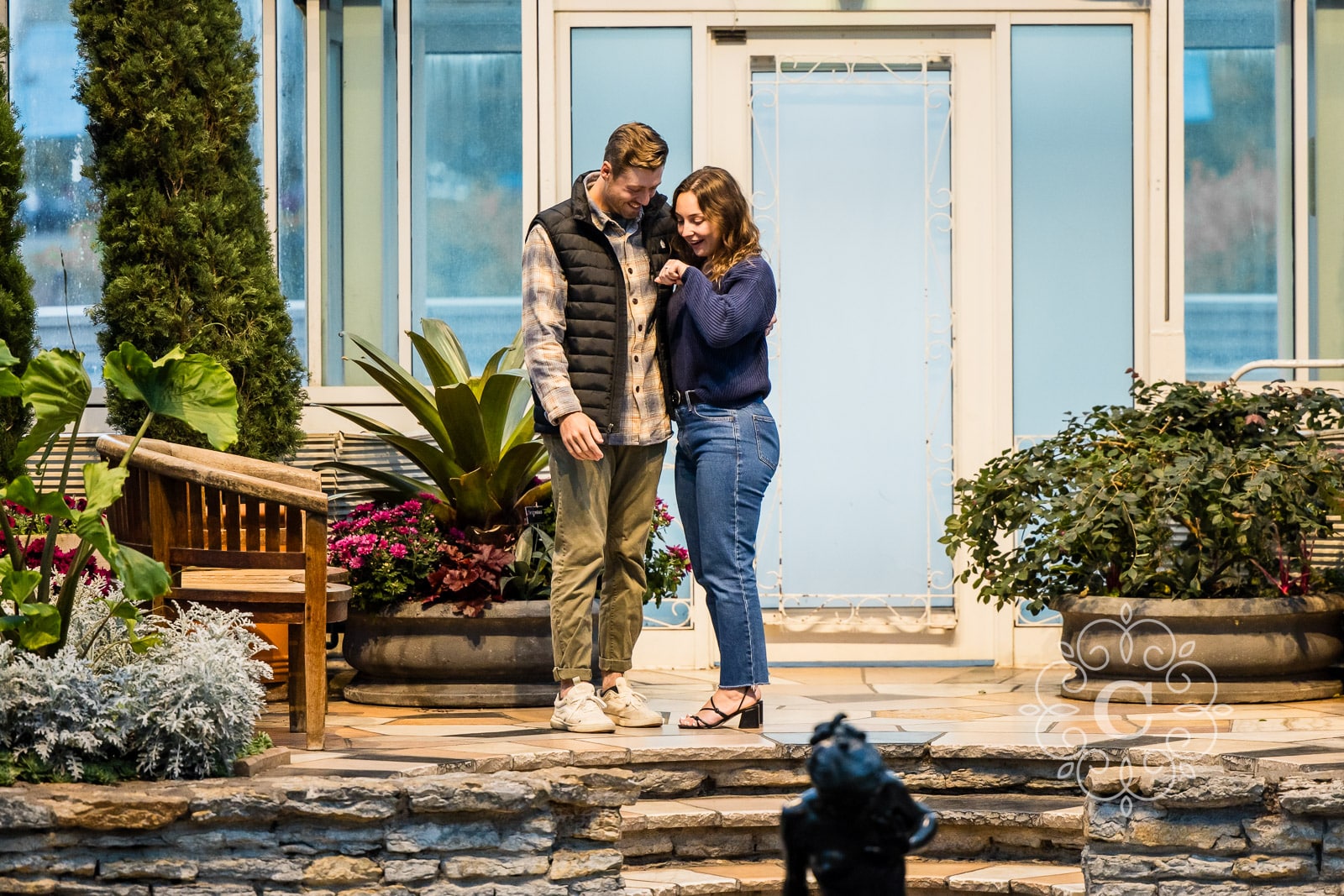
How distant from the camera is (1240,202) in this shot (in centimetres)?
630

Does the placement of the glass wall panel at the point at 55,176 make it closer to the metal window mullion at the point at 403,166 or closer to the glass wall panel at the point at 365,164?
the glass wall panel at the point at 365,164

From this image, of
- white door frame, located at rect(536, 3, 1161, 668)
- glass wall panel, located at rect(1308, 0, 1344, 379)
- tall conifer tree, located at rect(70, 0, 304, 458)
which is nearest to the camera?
tall conifer tree, located at rect(70, 0, 304, 458)

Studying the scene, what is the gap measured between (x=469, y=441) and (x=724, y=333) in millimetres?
1209

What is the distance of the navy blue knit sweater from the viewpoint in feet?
13.8

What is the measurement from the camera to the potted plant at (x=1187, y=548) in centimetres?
492

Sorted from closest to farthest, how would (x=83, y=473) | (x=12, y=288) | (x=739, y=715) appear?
(x=83, y=473)
(x=739, y=715)
(x=12, y=288)

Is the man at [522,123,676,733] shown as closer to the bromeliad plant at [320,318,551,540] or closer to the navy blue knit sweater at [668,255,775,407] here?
the navy blue knit sweater at [668,255,775,407]

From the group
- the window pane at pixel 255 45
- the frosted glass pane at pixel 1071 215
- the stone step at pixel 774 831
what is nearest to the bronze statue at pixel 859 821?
the stone step at pixel 774 831

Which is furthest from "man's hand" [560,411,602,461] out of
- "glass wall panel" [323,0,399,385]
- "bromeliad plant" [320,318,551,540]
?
"glass wall panel" [323,0,399,385]

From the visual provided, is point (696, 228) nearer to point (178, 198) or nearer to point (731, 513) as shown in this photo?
point (731, 513)

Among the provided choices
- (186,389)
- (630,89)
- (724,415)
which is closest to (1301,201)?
(630,89)

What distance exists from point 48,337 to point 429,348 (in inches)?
87.3

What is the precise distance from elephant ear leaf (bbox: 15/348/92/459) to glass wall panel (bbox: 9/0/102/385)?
301cm

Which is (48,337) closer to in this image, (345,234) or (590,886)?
(345,234)
